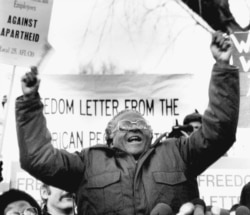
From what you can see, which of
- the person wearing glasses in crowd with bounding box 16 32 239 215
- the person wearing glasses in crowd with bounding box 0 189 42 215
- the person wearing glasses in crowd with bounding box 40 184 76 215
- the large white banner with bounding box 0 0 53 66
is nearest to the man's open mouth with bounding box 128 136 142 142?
the person wearing glasses in crowd with bounding box 16 32 239 215

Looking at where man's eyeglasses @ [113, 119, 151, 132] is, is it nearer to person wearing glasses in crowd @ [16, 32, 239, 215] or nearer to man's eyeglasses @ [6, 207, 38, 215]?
person wearing glasses in crowd @ [16, 32, 239, 215]

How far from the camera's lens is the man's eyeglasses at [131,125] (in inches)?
133

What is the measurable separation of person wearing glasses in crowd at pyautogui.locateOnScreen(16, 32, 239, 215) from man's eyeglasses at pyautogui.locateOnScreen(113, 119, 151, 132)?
3.3 inches

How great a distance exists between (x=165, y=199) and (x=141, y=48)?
2868mm

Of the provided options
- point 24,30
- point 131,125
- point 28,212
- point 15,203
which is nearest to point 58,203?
point 15,203

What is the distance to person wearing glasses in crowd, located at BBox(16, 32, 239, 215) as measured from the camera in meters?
3.09

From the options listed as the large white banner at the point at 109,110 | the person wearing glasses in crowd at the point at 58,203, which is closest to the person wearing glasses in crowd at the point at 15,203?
the person wearing glasses in crowd at the point at 58,203

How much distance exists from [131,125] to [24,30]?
2184 mm

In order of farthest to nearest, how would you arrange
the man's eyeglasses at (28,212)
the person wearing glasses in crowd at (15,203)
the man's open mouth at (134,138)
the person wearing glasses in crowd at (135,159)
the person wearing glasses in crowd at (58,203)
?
the person wearing glasses in crowd at (58,203), the person wearing glasses in crowd at (15,203), the man's eyeglasses at (28,212), the man's open mouth at (134,138), the person wearing glasses in crowd at (135,159)

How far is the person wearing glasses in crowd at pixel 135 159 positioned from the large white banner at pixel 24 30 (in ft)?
7.07

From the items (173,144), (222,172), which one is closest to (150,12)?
(222,172)

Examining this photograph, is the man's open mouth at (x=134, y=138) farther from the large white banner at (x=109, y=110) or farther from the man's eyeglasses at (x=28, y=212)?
the large white banner at (x=109, y=110)

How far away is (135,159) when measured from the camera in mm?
3289

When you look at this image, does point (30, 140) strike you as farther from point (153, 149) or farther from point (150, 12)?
point (150, 12)
